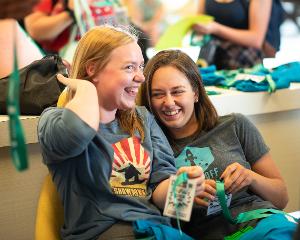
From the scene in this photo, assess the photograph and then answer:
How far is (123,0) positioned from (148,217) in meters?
1.30

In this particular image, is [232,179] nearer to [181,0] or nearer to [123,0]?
[123,0]

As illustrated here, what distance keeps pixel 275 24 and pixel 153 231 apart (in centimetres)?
176

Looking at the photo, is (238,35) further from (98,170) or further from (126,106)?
(98,170)

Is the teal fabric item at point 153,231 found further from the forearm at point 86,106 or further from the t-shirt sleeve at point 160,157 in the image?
the forearm at point 86,106

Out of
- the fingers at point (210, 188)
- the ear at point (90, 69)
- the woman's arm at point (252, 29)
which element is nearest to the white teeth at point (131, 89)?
the ear at point (90, 69)

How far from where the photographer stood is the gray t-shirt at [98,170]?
1140mm

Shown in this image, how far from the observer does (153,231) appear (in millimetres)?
1256

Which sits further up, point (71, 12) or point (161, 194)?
point (71, 12)

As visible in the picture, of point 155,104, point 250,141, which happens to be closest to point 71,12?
point 155,104

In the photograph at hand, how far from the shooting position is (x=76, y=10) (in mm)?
2160

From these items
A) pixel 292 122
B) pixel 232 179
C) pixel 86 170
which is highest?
pixel 86 170

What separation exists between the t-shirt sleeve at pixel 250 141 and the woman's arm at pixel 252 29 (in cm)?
94

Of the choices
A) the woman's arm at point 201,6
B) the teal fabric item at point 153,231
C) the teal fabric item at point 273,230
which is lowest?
the teal fabric item at point 273,230

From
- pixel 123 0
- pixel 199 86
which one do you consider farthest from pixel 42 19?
pixel 199 86
